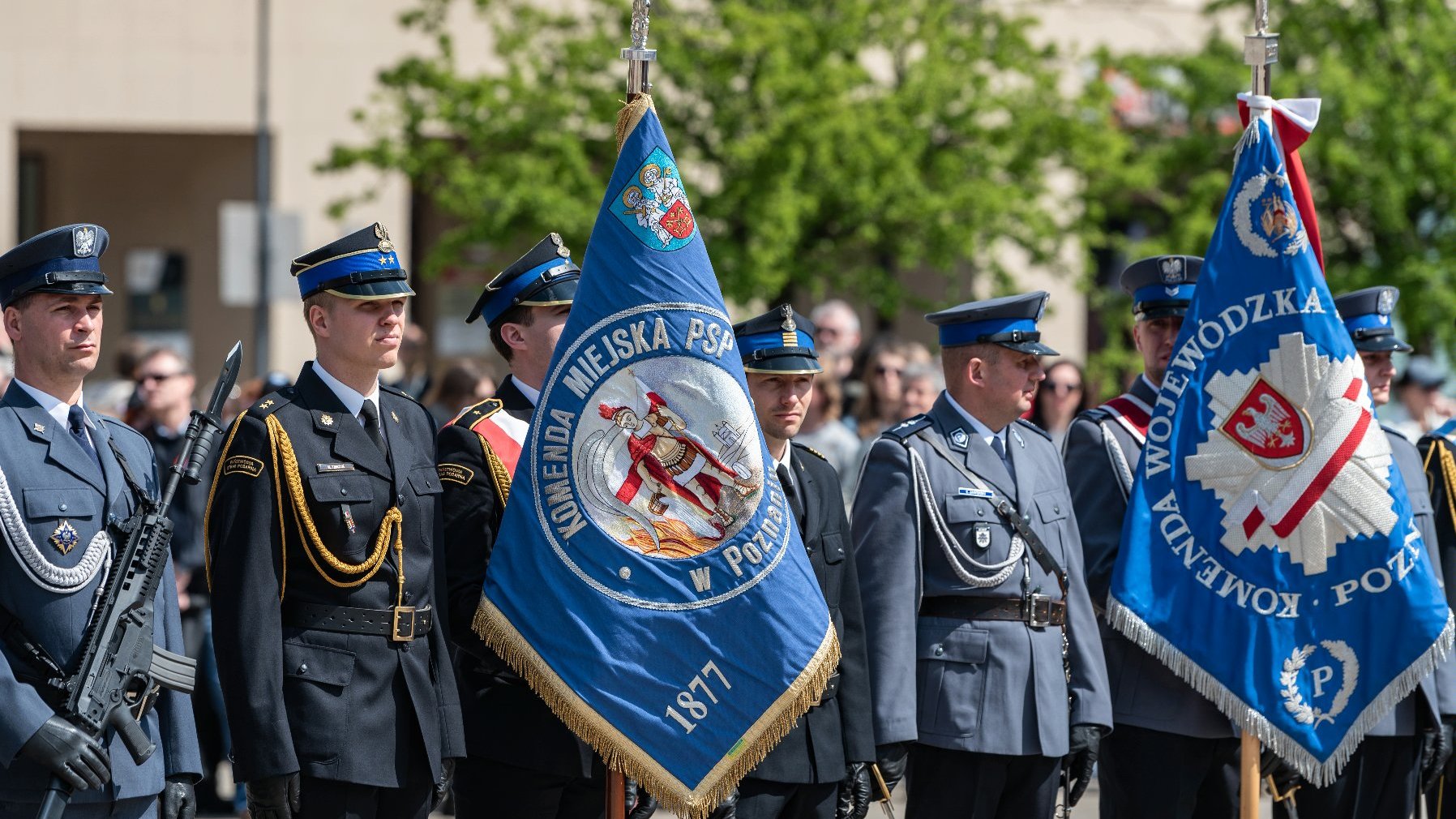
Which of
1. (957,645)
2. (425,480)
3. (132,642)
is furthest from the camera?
(957,645)

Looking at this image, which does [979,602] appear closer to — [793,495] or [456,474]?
[793,495]

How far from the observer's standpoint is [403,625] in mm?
4777

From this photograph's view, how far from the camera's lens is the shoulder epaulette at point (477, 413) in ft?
17.4

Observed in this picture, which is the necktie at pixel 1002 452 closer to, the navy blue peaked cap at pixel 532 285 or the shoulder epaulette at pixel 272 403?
the navy blue peaked cap at pixel 532 285

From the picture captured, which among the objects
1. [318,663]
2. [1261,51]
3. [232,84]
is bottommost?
[318,663]

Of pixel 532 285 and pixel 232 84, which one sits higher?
pixel 232 84

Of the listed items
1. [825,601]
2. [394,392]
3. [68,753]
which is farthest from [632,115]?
[68,753]

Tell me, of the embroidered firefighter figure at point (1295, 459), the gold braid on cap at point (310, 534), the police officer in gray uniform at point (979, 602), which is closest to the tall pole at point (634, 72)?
the police officer in gray uniform at point (979, 602)

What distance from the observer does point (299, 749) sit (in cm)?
462

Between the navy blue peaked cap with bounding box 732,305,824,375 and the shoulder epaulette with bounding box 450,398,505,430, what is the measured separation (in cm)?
75

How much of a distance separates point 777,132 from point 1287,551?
1077 cm

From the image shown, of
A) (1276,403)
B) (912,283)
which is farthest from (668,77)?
(1276,403)

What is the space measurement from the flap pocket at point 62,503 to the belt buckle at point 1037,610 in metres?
2.66

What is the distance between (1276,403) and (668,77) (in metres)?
11.4
